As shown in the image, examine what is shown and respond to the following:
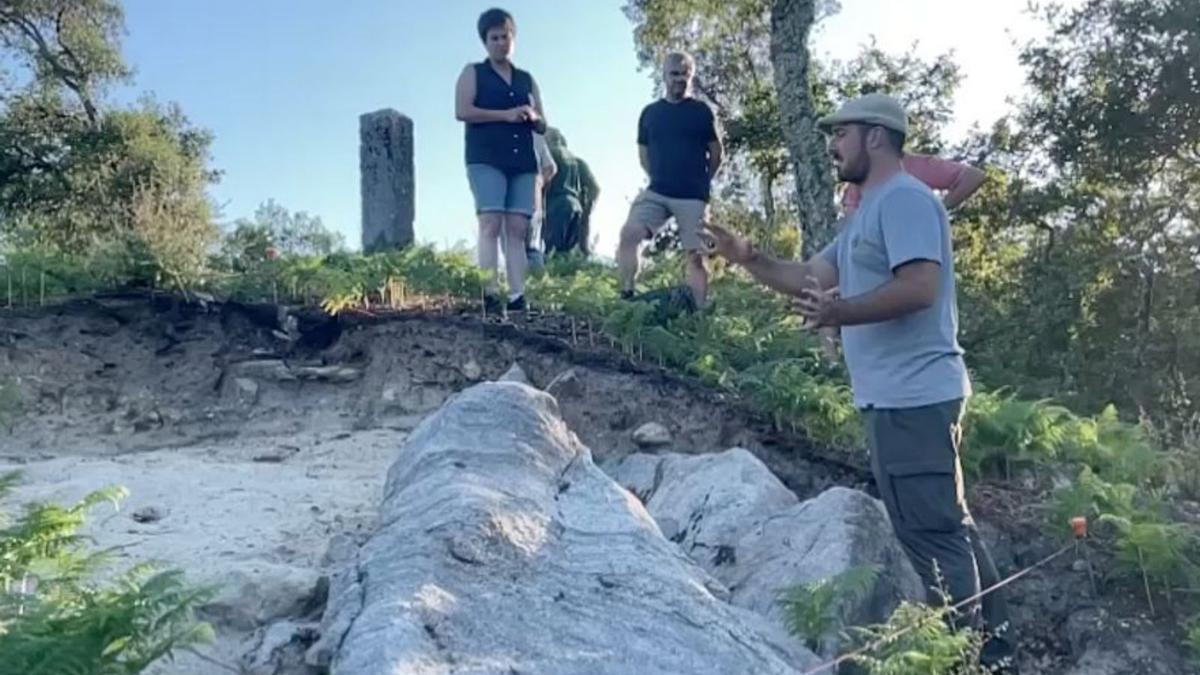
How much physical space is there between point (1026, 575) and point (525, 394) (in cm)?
230

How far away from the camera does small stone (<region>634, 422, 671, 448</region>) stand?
700 centimetres

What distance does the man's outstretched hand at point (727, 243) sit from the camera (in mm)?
4887

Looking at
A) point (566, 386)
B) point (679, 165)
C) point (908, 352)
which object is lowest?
point (566, 386)

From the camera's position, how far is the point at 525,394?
540cm

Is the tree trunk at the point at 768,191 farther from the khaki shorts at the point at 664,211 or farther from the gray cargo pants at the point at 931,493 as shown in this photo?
the gray cargo pants at the point at 931,493

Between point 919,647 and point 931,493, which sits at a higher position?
point 931,493

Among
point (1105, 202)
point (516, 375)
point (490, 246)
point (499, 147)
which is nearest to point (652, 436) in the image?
point (516, 375)

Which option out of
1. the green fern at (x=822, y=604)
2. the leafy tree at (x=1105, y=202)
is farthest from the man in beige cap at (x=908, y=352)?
the leafy tree at (x=1105, y=202)

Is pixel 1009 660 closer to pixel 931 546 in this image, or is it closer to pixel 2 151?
pixel 931 546

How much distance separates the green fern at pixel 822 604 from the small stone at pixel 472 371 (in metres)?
3.60

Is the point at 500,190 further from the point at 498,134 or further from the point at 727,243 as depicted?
the point at 727,243

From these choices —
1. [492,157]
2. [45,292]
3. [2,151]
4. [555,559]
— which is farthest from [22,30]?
[555,559]

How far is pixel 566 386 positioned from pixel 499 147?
176 cm

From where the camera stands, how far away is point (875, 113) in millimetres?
4691
